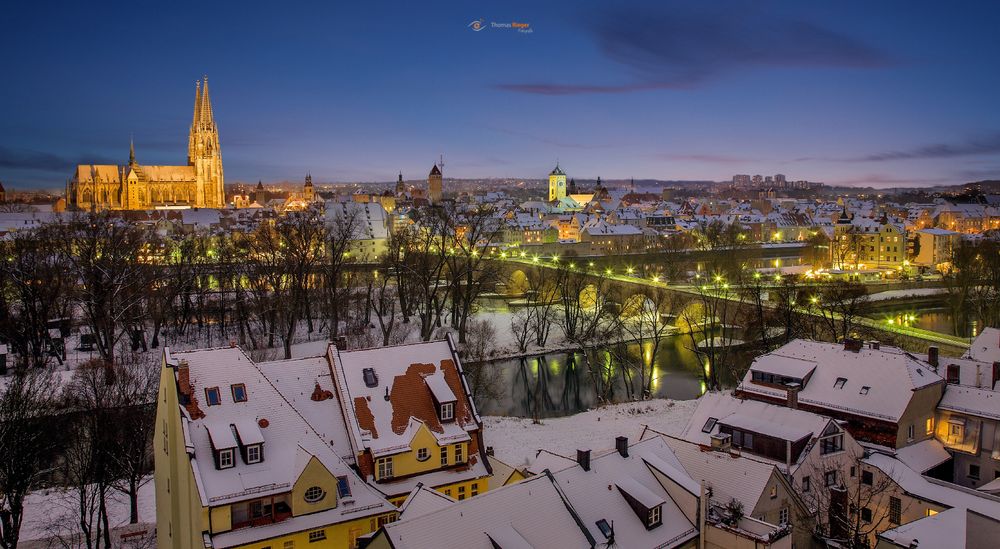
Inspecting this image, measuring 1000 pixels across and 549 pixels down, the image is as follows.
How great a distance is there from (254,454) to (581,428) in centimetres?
1676

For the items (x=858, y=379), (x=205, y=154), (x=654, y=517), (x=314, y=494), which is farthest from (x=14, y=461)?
(x=205, y=154)

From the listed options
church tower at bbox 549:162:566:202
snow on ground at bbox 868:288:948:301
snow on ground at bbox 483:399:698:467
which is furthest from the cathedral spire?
snow on ground at bbox 483:399:698:467

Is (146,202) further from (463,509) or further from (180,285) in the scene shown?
(463,509)

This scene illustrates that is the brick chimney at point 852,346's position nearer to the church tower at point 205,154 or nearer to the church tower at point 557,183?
the church tower at point 205,154

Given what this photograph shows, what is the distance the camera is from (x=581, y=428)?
Answer: 101 ft

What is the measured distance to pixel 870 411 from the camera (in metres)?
24.0

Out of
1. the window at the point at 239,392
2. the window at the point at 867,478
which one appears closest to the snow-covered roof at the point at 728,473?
the window at the point at 867,478

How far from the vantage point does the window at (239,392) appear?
696 inches

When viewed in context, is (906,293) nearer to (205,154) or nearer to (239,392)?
(239,392)

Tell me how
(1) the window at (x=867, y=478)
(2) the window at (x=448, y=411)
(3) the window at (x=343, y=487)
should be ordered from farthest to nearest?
(1) the window at (x=867, y=478) < (2) the window at (x=448, y=411) < (3) the window at (x=343, y=487)

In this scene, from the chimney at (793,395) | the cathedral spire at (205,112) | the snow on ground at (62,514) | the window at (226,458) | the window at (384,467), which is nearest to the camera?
the window at (226,458)

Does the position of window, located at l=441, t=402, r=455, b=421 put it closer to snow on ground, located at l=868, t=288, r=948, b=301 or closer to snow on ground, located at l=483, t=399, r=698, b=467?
snow on ground, located at l=483, t=399, r=698, b=467

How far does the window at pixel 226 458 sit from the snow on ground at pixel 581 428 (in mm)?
11639

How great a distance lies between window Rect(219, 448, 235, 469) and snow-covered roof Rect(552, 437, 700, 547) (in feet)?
23.3
